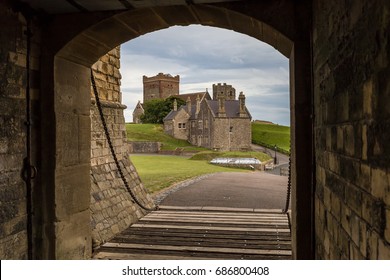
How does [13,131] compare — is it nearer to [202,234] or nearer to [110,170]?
[202,234]

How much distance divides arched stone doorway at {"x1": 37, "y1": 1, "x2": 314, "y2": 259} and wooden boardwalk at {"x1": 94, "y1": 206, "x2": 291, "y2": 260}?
861 millimetres

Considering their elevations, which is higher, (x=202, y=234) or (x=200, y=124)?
(x=200, y=124)

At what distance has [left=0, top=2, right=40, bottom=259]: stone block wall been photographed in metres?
3.89

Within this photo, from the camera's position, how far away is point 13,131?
4.06 m

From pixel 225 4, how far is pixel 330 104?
1.73m

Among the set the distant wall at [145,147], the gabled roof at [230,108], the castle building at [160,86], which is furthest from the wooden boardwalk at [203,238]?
the castle building at [160,86]

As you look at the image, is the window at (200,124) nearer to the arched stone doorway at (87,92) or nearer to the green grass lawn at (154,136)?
the green grass lawn at (154,136)

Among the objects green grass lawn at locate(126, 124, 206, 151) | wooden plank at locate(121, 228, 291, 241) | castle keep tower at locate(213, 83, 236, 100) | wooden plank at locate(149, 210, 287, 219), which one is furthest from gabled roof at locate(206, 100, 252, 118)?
wooden plank at locate(121, 228, 291, 241)

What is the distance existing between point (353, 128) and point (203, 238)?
4.22 metres

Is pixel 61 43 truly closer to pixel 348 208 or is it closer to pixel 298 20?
pixel 298 20

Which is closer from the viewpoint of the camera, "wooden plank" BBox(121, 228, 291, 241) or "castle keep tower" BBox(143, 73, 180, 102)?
"wooden plank" BBox(121, 228, 291, 241)

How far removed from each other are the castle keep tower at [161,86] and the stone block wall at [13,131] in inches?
3545

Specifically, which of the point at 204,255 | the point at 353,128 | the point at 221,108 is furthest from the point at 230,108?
the point at 353,128

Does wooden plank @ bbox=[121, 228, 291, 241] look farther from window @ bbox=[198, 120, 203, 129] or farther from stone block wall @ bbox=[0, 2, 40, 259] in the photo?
window @ bbox=[198, 120, 203, 129]
